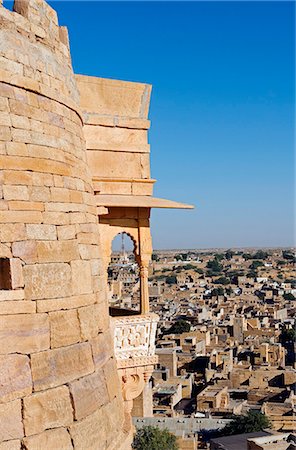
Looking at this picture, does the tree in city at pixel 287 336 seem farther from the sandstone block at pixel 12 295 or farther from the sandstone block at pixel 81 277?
the sandstone block at pixel 12 295

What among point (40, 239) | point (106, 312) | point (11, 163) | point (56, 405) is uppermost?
point (11, 163)

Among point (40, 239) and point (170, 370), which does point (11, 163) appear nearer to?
point (40, 239)

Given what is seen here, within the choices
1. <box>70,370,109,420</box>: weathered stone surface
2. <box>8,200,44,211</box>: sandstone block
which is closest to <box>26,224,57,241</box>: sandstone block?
<box>8,200,44,211</box>: sandstone block

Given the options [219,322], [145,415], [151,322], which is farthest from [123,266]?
[151,322]

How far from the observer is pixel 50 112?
4.79 metres

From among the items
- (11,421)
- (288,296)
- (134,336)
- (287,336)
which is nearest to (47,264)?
(11,421)

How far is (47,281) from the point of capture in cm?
427

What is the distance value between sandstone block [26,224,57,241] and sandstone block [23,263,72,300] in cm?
18

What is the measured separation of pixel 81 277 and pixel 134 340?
233 cm

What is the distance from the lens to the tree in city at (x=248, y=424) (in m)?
25.1

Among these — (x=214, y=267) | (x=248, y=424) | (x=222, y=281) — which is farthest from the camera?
(x=214, y=267)

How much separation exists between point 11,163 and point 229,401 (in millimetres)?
27998

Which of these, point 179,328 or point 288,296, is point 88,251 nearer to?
point 179,328

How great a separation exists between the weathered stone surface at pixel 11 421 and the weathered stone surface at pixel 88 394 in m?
0.43
